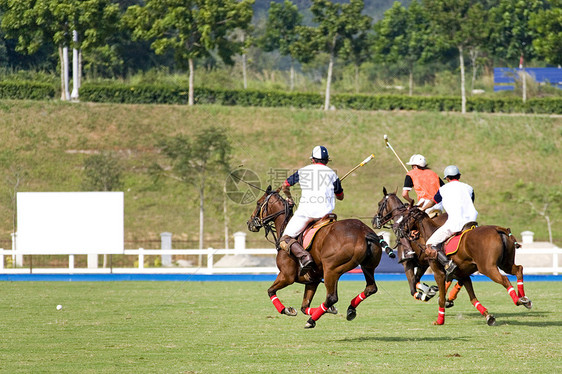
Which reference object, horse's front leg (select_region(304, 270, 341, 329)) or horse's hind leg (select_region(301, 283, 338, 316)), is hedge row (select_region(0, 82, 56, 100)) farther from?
horse's front leg (select_region(304, 270, 341, 329))

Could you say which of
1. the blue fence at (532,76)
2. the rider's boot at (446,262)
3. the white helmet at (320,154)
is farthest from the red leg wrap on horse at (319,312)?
the blue fence at (532,76)

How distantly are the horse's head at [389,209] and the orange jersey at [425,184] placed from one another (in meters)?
1.11

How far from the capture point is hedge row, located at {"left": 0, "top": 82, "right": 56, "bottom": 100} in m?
46.8

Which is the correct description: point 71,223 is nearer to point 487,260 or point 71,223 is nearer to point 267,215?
point 267,215

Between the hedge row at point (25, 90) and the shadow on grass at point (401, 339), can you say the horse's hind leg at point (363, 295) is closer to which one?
the shadow on grass at point (401, 339)

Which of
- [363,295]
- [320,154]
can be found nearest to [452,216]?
[363,295]

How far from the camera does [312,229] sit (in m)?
11.6

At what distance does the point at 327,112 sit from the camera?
4838 centimetres

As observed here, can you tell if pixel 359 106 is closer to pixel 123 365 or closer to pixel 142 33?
pixel 142 33

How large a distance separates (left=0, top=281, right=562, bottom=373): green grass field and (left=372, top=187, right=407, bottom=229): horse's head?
5.13 ft

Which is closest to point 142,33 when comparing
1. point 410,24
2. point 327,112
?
point 327,112

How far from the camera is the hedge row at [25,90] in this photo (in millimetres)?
46844

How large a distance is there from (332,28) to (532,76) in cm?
1443

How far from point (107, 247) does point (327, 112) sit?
2497 cm
